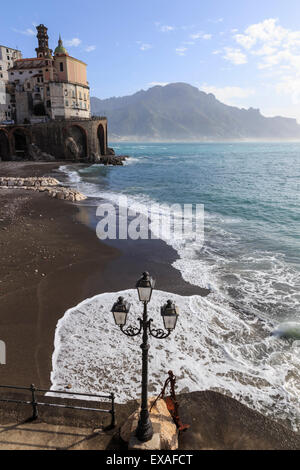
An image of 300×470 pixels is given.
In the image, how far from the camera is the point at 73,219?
22594mm

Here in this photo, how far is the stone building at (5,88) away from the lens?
68.2 meters

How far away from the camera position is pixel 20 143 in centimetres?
6594

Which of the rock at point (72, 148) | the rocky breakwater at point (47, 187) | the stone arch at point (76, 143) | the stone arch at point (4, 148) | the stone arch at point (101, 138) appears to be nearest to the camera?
the rocky breakwater at point (47, 187)

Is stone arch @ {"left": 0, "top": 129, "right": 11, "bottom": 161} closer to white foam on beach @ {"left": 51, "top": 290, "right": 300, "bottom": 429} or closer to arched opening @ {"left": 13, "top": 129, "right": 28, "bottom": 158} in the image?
arched opening @ {"left": 13, "top": 129, "right": 28, "bottom": 158}

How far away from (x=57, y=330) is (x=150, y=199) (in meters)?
25.8

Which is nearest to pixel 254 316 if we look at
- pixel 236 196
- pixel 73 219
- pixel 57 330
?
pixel 57 330

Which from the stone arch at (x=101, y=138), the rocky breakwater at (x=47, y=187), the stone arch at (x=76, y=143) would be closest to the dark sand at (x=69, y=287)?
the rocky breakwater at (x=47, y=187)

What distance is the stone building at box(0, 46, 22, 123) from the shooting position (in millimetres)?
68188

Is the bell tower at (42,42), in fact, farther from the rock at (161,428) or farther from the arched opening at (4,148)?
the rock at (161,428)

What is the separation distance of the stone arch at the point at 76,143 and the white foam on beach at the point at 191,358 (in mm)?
59528

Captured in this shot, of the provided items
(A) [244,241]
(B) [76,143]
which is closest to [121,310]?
(A) [244,241]

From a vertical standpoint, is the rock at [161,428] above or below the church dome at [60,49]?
below

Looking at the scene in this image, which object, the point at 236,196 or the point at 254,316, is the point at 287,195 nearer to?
the point at 236,196

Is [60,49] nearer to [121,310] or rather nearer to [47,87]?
[47,87]
